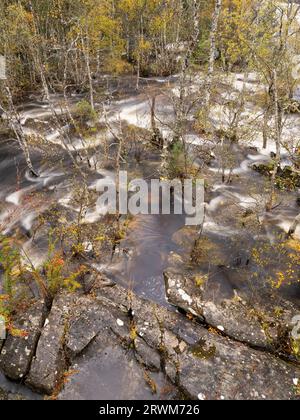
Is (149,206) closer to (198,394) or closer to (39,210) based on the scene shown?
(39,210)

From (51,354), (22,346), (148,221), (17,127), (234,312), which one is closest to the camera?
(51,354)

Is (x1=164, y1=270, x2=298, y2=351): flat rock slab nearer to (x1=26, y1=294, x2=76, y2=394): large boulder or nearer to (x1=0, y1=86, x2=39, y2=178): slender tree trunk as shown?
(x1=26, y1=294, x2=76, y2=394): large boulder

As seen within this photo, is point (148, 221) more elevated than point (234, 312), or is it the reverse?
point (148, 221)

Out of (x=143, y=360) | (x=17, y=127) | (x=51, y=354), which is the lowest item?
(x=143, y=360)

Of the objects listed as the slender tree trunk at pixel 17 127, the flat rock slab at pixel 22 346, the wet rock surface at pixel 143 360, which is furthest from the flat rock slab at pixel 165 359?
the slender tree trunk at pixel 17 127

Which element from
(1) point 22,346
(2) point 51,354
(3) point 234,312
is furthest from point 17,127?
(3) point 234,312

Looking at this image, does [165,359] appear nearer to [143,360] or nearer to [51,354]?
[143,360]
